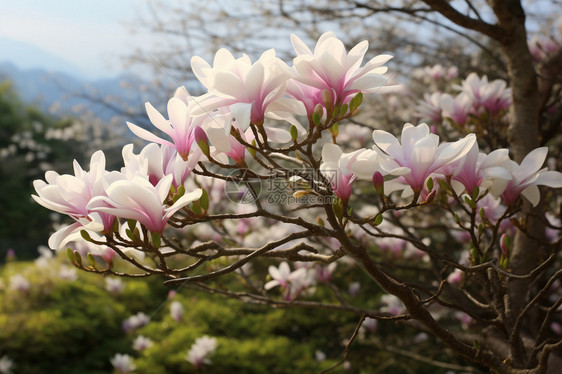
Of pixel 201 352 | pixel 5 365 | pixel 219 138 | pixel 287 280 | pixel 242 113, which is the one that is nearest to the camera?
pixel 242 113

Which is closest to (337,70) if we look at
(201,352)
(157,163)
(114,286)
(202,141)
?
Answer: (202,141)

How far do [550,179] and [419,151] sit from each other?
1.01 feet

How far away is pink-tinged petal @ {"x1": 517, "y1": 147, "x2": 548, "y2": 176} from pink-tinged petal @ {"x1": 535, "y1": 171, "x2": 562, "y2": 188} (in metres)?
0.02

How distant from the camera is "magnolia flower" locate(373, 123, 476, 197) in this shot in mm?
797

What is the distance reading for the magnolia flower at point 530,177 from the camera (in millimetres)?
912

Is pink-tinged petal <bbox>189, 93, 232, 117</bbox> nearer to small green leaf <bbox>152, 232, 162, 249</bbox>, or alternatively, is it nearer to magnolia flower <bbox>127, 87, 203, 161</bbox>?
magnolia flower <bbox>127, 87, 203, 161</bbox>

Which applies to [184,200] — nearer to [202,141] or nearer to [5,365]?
[202,141]

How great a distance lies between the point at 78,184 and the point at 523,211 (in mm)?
1234

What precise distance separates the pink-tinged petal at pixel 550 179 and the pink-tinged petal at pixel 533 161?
0.02 meters

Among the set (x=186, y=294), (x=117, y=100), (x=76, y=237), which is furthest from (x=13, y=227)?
(x=76, y=237)

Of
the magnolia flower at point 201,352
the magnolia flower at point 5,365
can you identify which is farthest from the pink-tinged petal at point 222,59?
the magnolia flower at point 5,365

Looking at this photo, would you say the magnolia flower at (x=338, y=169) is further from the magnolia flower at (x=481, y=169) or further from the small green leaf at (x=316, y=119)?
the magnolia flower at (x=481, y=169)

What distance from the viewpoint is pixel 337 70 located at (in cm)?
81

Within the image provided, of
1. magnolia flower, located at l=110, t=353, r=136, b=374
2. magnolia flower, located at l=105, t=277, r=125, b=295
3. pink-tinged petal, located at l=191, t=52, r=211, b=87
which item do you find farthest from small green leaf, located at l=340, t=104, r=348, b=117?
magnolia flower, located at l=105, t=277, r=125, b=295
